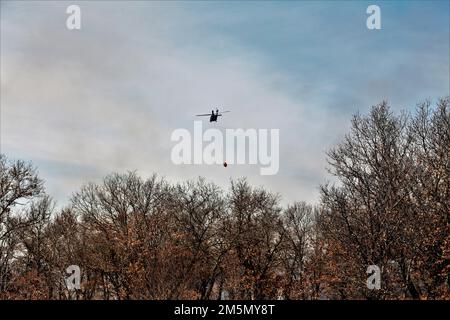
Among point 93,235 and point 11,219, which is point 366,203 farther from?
point 11,219

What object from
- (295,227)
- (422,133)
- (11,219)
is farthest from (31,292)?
(422,133)

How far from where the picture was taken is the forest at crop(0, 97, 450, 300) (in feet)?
127

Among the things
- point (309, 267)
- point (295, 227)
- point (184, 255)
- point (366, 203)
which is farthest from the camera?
point (295, 227)

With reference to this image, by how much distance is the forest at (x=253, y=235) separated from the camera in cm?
3862

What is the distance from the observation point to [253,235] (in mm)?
59250

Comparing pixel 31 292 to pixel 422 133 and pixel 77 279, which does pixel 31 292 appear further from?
pixel 422 133

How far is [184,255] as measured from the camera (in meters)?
46.1
